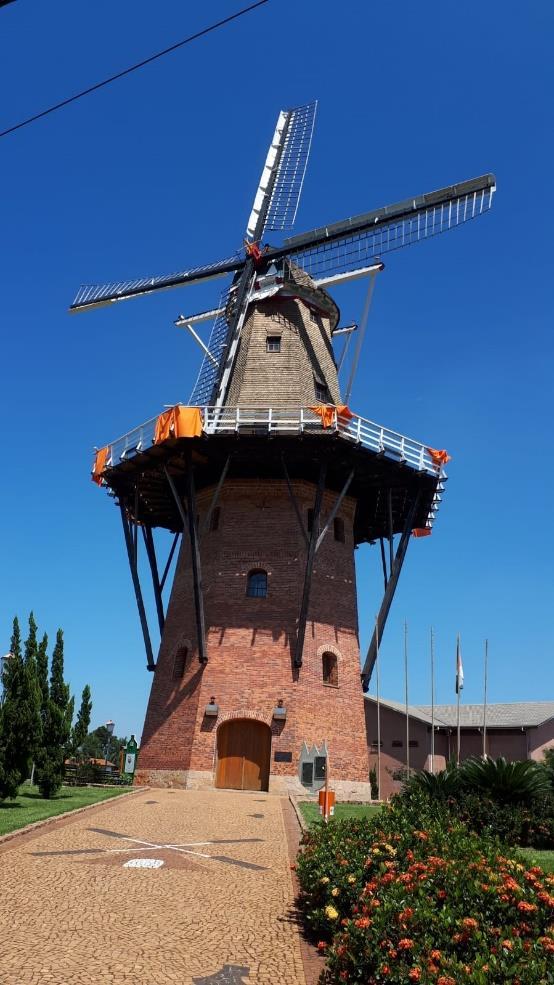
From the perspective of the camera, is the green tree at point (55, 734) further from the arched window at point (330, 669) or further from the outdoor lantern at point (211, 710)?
the arched window at point (330, 669)

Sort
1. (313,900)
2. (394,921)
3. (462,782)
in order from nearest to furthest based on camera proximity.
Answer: (394,921), (313,900), (462,782)

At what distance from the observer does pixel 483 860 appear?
21.1 ft

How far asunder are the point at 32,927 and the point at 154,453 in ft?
55.2

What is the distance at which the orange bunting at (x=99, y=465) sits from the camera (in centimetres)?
2435

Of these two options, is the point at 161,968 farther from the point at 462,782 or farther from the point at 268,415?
the point at 268,415

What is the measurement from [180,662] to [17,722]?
8.59m

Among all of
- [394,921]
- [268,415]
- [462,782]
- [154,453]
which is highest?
[268,415]

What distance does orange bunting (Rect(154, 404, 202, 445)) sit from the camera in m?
21.2

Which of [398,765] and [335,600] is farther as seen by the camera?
[398,765]

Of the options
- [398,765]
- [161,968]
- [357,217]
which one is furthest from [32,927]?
[398,765]

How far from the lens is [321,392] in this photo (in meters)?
26.3

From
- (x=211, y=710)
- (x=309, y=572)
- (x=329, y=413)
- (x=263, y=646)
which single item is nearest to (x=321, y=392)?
(x=329, y=413)

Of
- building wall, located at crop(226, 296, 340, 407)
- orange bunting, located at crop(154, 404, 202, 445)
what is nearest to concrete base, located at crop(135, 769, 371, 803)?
orange bunting, located at crop(154, 404, 202, 445)

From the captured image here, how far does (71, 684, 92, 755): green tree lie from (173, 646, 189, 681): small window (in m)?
4.34
